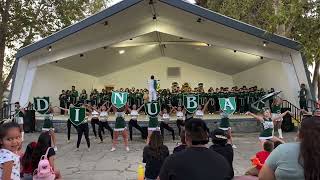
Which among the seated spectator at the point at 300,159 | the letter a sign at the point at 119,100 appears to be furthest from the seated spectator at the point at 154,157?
the letter a sign at the point at 119,100

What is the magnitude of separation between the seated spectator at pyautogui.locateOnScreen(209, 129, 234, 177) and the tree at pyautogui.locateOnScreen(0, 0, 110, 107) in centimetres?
2137

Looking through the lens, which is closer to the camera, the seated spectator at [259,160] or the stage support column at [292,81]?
the seated spectator at [259,160]

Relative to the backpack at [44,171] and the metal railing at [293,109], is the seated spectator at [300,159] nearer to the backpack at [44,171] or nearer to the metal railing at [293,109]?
the backpack at [44,171]

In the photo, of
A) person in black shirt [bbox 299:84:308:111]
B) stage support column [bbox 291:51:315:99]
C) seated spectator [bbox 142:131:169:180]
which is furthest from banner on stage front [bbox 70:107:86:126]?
stage support column [bbox 291:51:315:99]

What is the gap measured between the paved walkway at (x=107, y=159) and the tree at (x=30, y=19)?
1088 centimetres

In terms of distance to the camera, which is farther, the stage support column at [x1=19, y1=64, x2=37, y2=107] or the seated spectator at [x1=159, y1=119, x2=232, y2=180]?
the stage support column at [x1=19, y1=64, x2=37, y2=107]

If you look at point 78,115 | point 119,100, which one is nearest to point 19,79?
point 119,100

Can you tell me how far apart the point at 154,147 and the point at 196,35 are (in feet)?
46.7

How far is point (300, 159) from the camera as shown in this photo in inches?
110

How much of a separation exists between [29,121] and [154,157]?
13.5m

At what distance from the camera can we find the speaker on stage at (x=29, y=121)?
17922 mm

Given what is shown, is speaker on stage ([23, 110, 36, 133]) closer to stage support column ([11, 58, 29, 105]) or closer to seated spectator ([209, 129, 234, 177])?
stage support column ([11, 58, 29, 105])

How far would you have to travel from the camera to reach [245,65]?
77.2 ft

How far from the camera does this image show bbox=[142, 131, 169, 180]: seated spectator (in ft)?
18.8
